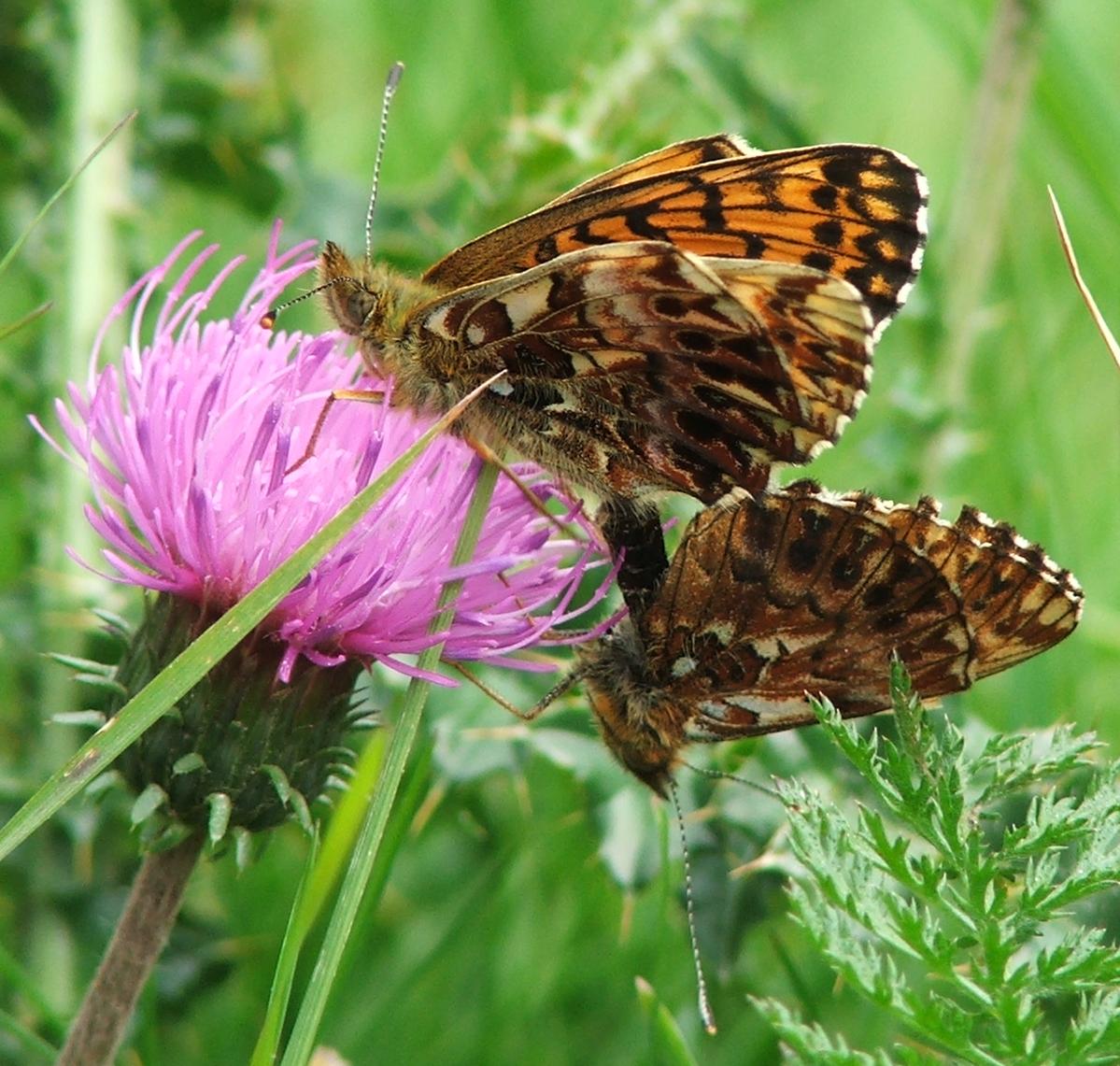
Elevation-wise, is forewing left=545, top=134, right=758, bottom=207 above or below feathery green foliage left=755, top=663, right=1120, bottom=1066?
above

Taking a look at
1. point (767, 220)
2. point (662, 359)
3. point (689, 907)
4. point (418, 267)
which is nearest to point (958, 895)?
point (662, 359)

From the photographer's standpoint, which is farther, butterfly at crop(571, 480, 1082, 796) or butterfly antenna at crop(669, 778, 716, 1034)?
butterfly antenna at crop(669, 778, 716, 1034)

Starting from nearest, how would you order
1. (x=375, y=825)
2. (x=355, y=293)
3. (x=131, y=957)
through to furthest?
(x=375, y=825) < (x=131, y=957) < (x=355, y=293)

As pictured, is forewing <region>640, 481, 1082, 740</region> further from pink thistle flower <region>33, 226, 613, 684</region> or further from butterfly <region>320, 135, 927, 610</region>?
pink thistle flower <region>33, 226, 613, 684</region>

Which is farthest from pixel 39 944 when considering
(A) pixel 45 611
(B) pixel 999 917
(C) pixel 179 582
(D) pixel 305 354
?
(B) pixel 999 917

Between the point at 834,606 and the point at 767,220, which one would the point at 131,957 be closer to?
the point at 834,606

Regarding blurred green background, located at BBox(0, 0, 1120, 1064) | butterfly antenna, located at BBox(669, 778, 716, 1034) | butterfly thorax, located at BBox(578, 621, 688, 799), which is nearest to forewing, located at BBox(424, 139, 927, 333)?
butterfly thorax, located at BBox(578, 621, 688, 799)
